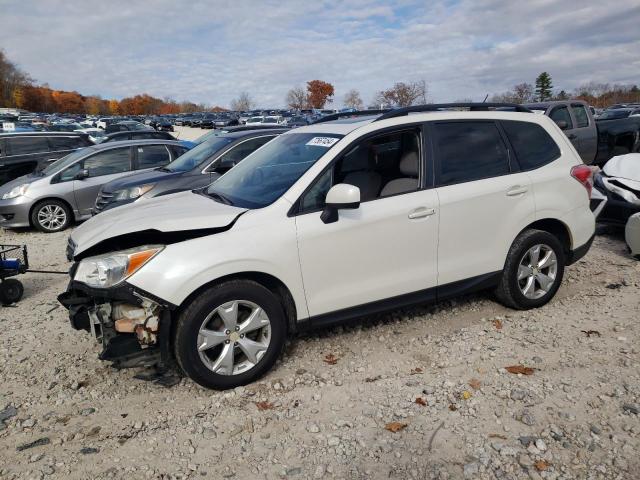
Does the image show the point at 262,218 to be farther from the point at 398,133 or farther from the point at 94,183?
the point at 94,183

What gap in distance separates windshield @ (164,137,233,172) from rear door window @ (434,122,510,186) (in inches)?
184

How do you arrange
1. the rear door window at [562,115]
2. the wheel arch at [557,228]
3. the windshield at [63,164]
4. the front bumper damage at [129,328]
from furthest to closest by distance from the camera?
the rear door window at [562,115] < the windshield at [63,164] < the wheel arch at [557,228] < the front bumper damage at [129,328]

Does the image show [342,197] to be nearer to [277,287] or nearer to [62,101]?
[277,287]

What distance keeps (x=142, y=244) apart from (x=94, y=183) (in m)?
7.04

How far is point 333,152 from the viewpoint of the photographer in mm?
3693

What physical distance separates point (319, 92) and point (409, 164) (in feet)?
332

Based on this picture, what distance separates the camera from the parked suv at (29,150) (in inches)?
436

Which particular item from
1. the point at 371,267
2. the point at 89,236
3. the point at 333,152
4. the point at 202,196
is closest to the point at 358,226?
the point at 371,267

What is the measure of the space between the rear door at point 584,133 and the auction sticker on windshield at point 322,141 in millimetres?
9123

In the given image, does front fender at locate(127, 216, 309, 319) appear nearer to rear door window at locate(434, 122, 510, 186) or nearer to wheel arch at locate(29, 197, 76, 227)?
rear door window at locate(434, 122, 510, 186)

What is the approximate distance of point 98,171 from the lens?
380 inches

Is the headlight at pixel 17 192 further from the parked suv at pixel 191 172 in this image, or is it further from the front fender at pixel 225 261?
the front fender at pixel 225 261

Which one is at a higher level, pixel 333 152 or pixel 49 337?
pixel 333 152

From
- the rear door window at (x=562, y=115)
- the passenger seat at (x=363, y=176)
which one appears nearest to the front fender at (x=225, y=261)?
the passenger seat at (x=363, y=176)
